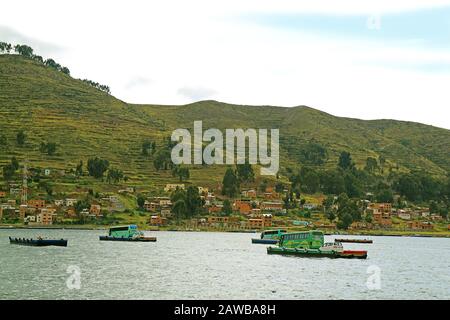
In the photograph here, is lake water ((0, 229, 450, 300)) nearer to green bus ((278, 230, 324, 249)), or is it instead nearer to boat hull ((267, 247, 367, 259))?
boat hull ((267, 247, 367, 259))

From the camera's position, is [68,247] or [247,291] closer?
[247,291]

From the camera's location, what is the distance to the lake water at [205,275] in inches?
3521

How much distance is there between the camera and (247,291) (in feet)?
301

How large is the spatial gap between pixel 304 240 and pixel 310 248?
2.43 m

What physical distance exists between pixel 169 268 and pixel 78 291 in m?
35.4

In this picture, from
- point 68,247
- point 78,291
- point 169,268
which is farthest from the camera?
point 68,247

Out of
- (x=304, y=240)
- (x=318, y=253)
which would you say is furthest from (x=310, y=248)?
(x=318, y=253)

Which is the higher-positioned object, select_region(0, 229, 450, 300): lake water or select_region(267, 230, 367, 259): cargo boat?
select_region(267, 230, 367, 259): cargo boat

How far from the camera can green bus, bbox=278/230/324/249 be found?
167 meters

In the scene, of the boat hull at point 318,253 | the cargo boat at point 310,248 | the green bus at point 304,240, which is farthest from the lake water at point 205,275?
the green bus at point 304,240

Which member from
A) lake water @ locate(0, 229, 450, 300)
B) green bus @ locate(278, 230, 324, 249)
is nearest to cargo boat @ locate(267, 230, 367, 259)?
green bus @ locate(278, 230, 324, 249)
